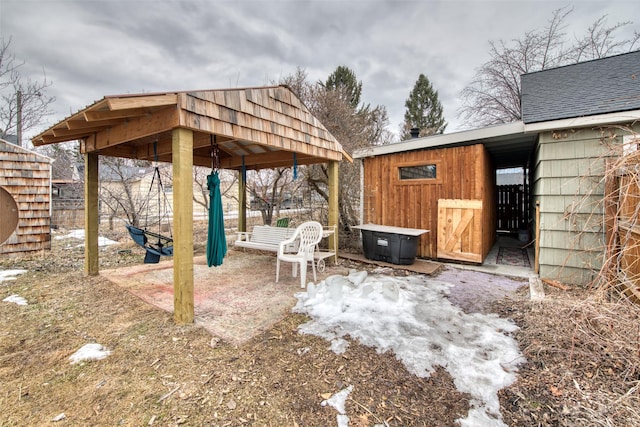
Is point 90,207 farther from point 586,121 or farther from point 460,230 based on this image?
point 586,121

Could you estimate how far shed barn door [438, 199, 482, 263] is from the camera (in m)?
4.99

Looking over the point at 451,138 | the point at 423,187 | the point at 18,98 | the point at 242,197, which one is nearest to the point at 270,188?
the point at 242,197

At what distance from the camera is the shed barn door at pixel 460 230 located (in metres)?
4.99

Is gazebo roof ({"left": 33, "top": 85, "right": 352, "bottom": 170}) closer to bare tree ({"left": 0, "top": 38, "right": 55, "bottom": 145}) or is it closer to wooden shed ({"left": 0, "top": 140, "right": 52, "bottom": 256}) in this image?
wooden shed ({"left": 0, "top": 140, "right": 52, "bottom": 256})

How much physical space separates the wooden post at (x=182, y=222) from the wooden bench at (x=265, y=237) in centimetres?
226

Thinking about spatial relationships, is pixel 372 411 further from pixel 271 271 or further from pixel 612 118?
pixel 612 118

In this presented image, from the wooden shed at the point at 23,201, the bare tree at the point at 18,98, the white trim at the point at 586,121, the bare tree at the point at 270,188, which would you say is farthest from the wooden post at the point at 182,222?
the bare tree at the point at 18,98

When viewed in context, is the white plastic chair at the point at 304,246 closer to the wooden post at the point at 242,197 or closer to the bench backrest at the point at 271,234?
the bench backrest at the point at 271,234

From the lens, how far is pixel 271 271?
4773 mm

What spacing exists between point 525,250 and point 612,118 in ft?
13.7

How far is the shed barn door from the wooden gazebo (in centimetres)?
216

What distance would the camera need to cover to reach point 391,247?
16.7ft

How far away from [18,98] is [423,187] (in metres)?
13.4

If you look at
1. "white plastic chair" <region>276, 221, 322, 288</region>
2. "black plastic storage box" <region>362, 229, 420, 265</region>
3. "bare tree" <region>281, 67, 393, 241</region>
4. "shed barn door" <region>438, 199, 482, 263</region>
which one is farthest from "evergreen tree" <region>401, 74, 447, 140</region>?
"white plastic chair" <region>276, 221, 322, 288</region>
